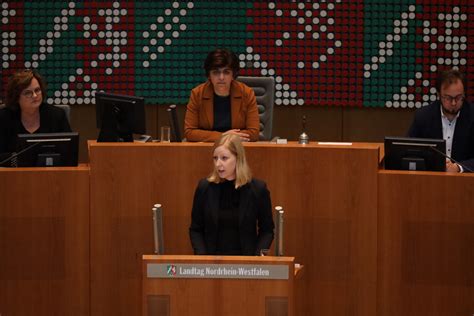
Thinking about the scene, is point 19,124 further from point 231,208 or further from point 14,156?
point 231,208

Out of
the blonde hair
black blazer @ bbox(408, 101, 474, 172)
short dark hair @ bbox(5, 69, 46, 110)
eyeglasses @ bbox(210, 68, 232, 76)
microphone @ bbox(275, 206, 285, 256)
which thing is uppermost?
eyeglasses @ bbox(210, 68, 232, 76)

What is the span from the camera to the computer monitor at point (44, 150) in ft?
20.9

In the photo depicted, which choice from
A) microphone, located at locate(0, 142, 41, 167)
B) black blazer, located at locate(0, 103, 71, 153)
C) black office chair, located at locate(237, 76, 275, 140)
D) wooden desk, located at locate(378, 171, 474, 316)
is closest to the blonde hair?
wooden desk, located at locate(378, 171, 474, 316)

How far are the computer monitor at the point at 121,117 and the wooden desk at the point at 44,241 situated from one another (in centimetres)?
50

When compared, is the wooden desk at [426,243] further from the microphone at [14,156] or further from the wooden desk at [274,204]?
the microphone at [14,156]

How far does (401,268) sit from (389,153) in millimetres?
742

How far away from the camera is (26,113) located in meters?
7.05

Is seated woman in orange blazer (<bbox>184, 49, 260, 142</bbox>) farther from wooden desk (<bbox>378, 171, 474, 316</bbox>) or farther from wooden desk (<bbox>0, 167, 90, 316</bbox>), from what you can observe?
wooden desk (<bbox>378, 171, 474, 316</bbox>)

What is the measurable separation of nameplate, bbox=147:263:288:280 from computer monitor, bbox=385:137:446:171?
1.68 m

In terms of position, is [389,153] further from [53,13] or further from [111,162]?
[53,13]

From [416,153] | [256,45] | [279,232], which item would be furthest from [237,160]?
[256,45]

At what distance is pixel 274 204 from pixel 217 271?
1371 millimetres

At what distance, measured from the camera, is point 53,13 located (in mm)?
9430

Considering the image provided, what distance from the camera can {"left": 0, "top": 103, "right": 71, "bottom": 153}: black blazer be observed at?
22.8 ft
